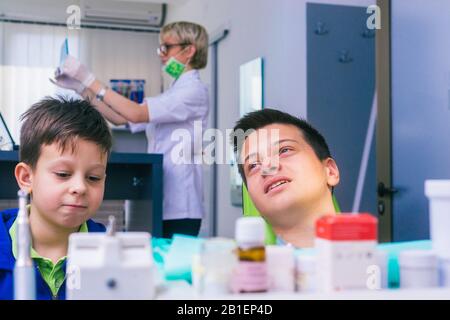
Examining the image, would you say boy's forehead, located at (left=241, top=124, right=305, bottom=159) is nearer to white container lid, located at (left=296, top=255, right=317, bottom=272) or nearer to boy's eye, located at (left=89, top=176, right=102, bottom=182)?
boy's eye, located at (left=89, top=176, right=102, bottom=182)

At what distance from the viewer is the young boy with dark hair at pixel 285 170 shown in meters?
0.71

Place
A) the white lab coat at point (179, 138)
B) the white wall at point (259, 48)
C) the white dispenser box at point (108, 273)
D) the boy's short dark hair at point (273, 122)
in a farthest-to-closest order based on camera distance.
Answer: the white wall at point (259, 48) → the white lab coat at point (179, 138) → the boy's short dark hair at point (273, 122) → the white dispenser box at point (108, 273)

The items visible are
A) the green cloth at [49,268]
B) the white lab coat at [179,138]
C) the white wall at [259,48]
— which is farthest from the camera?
the white wall at [259,48]

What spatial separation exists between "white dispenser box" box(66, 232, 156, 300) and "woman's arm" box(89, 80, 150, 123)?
874 millimetres

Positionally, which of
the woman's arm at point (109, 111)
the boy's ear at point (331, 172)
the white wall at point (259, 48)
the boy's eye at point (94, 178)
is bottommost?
the boy's eye at point (94, 178)

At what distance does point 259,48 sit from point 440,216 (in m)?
1.46

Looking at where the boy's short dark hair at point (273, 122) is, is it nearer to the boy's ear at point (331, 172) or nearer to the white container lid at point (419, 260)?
the boy's ear at point (331, 172)

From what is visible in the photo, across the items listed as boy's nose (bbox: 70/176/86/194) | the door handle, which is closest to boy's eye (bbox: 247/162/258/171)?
boy's nose (bbox: 70/176/86/194)

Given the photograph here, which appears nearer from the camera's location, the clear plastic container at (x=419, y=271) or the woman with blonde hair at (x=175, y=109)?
the clear plastic container at (x=419, y=271)

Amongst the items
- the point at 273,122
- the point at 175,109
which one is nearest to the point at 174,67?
the point at 175,109

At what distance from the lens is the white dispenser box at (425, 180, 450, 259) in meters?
0.44

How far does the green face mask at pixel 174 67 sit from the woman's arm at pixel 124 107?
0.10 m

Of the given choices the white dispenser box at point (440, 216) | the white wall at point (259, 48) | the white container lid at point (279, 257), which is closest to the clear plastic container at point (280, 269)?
the white container lid at point (279, 257)
